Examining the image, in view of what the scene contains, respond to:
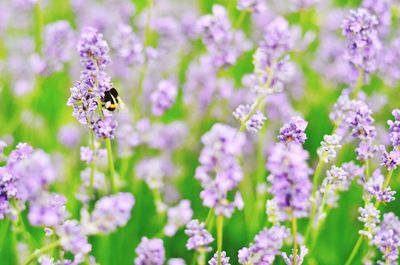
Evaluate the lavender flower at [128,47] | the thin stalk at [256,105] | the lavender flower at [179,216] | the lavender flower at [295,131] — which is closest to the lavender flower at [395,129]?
the lavender flower at [295,131]

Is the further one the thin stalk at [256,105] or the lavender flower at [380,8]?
the lavender flower at [380,8]

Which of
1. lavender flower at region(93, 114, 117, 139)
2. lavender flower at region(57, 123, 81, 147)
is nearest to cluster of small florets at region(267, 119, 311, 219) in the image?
lavender flower at region(93, 114, 117, 139)

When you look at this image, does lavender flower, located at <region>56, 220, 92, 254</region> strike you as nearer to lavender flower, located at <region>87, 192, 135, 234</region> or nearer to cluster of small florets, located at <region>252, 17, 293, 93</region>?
lavender flower, located at <region>87, 192, 135, 234</region>

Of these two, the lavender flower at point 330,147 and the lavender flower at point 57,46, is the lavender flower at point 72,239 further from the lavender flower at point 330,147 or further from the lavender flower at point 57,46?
the lavender flower at point 57,46

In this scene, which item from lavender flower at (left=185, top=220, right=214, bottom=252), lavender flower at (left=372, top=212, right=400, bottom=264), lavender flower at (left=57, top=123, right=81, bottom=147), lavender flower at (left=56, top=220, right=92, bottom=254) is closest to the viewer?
lavender flower at (left=56, top=220, right=92, bottom=254)

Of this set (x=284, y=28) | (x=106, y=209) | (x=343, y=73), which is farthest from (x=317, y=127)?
(x=106, y=209)

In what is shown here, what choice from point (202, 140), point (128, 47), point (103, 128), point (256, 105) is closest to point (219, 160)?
point (202, 140)

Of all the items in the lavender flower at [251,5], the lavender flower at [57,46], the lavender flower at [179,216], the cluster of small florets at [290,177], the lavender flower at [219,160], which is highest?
the lavender flower at [57,46]

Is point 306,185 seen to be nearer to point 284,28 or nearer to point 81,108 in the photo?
point 81,108

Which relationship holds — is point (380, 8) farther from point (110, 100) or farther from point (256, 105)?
point (110, 100)
